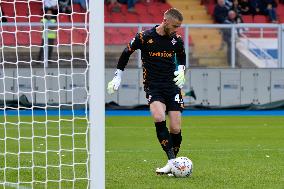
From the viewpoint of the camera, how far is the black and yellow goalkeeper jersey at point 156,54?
37.0 ft

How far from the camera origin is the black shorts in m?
11.2

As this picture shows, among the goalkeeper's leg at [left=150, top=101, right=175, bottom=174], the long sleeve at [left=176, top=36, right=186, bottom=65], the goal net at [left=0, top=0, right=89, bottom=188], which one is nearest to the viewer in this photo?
the goal net at [left=0, top=0, right=89, bottom=188]

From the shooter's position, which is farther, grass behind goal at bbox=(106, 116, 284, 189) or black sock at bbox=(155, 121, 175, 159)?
black sock at bbox=(155, 121, 175, 159)

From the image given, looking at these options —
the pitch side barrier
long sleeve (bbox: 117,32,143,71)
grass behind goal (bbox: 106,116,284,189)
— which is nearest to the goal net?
long sleeve (bbox: 117,32,143,71)

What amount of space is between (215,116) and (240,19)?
932cm

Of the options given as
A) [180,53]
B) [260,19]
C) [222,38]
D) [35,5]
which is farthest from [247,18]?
[180,53]

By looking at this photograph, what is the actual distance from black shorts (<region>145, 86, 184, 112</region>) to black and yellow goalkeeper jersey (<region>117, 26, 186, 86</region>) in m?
0.08

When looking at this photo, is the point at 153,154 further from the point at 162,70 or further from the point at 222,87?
the point at 222,87

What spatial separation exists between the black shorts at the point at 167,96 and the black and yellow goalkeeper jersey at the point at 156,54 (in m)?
0.08

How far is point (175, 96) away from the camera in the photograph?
1130 centimetres

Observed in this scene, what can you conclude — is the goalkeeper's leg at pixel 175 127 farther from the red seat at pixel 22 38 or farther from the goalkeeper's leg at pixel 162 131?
the red seat at pixel 22 38

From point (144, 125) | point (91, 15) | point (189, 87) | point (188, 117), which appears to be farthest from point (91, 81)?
point (189, 87)

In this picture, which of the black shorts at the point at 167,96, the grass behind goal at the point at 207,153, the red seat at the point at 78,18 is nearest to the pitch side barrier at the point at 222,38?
the grass behind goal at the point at 207,153

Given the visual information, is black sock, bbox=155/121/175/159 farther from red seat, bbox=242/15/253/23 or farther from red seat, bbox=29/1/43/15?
red seat, bbox=242/15/253/23
